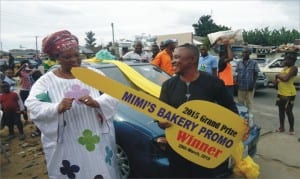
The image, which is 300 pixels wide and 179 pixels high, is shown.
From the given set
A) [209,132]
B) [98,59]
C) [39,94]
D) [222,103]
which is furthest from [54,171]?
[98,59]

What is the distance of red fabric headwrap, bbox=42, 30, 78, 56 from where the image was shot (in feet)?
7.59

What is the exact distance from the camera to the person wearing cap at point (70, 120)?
7.47 feet

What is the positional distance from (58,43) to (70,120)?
52cm

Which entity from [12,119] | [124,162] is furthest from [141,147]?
[12,119]

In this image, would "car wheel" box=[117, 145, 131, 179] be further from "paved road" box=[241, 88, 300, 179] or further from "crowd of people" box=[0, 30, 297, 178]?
"paved road" box=[241, 88, 300, 179]

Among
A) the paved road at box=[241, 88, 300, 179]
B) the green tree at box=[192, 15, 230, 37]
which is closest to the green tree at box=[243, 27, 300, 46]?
the green tree at box=[192, 15, 230, 37]

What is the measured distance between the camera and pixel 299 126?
7.20 meters

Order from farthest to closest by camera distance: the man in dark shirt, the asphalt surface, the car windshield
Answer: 1. the car windshield
2. the asphalt surface
3. the man in dark shirt

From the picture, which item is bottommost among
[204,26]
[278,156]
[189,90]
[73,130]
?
[278,156]

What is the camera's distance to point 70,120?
2297 millimetres

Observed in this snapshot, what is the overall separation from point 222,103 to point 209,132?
0.31 m

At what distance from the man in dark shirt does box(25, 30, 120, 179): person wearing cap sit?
452mm

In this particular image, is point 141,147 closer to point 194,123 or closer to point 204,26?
point 194,123

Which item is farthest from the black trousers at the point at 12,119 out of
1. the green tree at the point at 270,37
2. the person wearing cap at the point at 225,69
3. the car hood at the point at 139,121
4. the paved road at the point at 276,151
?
the green tree at the point at 270,37
